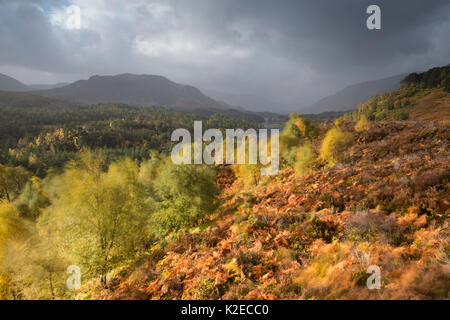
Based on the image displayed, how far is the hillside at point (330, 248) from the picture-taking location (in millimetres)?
6258

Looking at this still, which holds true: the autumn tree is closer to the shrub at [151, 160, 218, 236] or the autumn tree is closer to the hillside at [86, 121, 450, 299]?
the shrub at [151, 160, 218, 236]

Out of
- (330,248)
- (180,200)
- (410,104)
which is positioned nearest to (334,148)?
(330,248)

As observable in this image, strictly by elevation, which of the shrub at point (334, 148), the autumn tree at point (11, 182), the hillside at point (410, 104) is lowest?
the autumn tree at point (11, 182)

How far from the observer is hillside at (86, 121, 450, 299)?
6258 millimetres

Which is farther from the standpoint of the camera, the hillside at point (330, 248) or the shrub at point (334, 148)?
→ the shrub at point (334, 148)

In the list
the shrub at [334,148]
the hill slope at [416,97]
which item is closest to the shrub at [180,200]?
the shrub at [334,148]

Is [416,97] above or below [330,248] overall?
above

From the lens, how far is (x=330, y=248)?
8.52 metres

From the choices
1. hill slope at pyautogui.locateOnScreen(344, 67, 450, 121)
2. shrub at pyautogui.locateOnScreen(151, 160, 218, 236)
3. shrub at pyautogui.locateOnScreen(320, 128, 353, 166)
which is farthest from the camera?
hill slope at pyautogui.locateOnScreen(344, 67, 450, 121)

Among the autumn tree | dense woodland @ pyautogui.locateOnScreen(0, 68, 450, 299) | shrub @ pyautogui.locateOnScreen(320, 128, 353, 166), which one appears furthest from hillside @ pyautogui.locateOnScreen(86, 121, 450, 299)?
the autumn tree

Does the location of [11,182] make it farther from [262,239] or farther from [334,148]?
[334,148]

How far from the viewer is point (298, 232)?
34.5 ft

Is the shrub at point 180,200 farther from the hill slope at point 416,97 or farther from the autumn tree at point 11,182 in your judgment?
the hill slope at point 416,97
